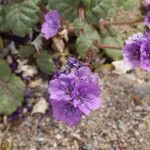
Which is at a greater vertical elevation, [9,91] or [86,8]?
[86,8]

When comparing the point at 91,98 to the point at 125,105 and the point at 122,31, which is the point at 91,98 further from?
the point at 122,31

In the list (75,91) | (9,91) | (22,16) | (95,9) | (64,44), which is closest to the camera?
(75,91)

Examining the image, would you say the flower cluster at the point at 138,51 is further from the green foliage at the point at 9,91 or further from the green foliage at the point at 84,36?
the green foliage at the point at 9,91

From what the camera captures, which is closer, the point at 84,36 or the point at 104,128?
the point at 84,36

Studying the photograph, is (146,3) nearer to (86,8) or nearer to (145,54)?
(86,8)

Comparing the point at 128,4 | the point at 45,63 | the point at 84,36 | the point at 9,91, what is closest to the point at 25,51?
the point at 45,63

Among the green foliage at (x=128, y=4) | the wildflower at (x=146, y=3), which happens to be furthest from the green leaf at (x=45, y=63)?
the wildflower at (x=146, y=3)

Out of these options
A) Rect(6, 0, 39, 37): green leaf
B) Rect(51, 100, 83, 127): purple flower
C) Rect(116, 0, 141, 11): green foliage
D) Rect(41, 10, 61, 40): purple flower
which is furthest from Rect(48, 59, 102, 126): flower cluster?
Rect(116, 0, 141, 11): green foliage
